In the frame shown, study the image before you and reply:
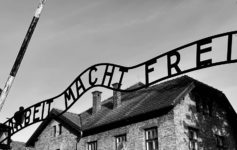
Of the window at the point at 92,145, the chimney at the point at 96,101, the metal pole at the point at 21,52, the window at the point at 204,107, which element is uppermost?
the chimney at the point at 96,101

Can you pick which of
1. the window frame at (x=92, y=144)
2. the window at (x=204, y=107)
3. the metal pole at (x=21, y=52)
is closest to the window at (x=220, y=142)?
the window at (x=204, y=107)

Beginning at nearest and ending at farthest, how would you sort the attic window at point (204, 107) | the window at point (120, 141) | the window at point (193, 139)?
the window at point (193, 139) → the attic window at point (204, 107) → the window at point (120, 141)

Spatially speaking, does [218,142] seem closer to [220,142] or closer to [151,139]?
[220,142]

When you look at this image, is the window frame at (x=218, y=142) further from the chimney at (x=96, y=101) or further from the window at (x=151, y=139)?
the chimney at (x=96, y=101)

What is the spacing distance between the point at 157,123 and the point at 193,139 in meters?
2.34

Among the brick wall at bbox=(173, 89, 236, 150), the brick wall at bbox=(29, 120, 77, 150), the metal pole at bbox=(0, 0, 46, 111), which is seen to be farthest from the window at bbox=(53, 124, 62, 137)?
the metal pole at bbox=(0, 0, 46, 111)

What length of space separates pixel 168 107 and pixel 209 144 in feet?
13.6

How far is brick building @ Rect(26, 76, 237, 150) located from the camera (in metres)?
17.9

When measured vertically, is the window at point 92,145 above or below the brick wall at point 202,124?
below

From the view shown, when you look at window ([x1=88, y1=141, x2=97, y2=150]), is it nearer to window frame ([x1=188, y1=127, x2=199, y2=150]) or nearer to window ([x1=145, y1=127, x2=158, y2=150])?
window ([x1=145, y1=127, x2=158, y2=150])

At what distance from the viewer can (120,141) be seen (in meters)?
20.3

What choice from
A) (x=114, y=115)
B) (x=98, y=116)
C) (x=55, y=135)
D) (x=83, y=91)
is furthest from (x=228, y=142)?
(x=83, y=91)

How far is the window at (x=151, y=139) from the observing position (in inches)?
717

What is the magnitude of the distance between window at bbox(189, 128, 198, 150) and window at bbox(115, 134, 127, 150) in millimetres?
4149
